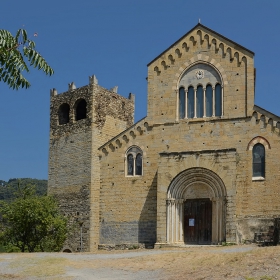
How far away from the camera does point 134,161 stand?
3369 centimetres

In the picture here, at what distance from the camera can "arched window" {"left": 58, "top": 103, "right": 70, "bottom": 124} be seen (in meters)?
39.1

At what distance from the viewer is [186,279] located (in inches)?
669

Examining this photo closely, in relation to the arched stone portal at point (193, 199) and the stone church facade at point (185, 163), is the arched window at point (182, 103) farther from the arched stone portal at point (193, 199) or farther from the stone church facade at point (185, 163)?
the arched stone portal at point (193, 199)

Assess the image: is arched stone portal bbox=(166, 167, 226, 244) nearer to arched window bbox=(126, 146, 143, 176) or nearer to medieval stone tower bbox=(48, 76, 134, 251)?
arched window bbox=(126, 146, 143, 176)

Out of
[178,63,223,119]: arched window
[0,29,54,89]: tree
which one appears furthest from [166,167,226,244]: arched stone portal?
[0,29,54,89]: tree

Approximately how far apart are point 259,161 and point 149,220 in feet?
23.3

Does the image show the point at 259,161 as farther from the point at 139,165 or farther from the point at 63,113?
the point at 63,113

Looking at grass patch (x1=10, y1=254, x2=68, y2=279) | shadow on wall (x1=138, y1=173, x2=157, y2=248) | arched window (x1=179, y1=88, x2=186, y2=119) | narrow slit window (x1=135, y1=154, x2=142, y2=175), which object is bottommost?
grass patch (x1=10, y1=254, x2=68, y2=279)

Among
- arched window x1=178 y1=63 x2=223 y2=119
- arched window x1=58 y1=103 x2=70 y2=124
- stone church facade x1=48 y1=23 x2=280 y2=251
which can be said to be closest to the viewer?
stone church facade x1=48 y1=23 x2=280 y2=251

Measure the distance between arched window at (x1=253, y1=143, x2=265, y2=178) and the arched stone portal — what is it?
79.0 inches

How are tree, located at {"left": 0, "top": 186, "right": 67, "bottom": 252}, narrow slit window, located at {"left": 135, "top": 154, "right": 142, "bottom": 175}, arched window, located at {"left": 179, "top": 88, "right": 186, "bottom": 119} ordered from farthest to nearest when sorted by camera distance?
Result: tree, located at {"left": 0, "top": 186, "right": 67, "bottom": 252}, narrow slit window, located at {"left": 135, "top": 154, "right": 142, "bottom": 175}, arched window, located at {"left": 179, "top": 88, "right": 186, "bottom": 119}

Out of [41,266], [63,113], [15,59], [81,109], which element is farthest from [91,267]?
[63,113]

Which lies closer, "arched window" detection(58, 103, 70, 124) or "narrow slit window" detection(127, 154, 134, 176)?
"narrow slit window" detection(127, 154, 134, 176)

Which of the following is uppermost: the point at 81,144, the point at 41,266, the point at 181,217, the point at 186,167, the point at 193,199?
the point at 81,144
